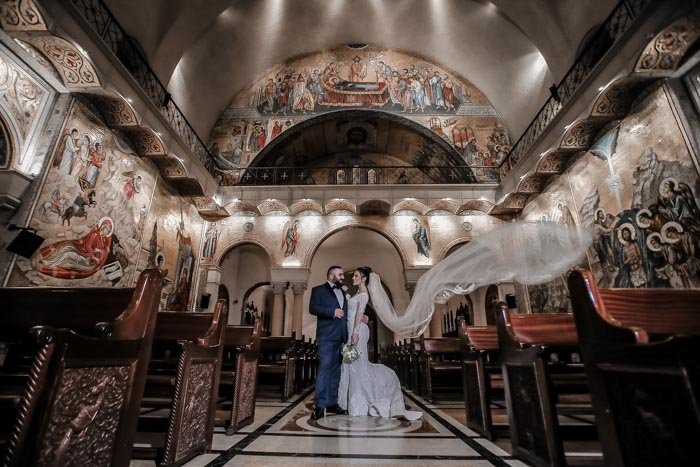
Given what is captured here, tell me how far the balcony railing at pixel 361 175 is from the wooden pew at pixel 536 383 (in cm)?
882

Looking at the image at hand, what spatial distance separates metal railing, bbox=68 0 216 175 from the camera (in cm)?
666

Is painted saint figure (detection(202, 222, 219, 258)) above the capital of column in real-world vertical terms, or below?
above

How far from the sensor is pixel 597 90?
257 inches

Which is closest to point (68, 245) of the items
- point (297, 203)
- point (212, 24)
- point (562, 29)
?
point (297, 203)

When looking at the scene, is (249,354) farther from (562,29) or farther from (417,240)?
(562,29)

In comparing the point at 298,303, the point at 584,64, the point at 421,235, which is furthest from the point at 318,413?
the point at 584,64

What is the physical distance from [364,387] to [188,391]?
2.37m

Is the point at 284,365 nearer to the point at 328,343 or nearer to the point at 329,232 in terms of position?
the point at 328,343

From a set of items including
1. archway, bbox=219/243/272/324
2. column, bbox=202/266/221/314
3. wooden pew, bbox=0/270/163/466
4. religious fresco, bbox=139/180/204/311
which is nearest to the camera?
wooden pew, bbox=0/270/163/466

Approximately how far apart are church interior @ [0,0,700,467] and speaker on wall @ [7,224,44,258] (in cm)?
4

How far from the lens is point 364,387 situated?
416cm

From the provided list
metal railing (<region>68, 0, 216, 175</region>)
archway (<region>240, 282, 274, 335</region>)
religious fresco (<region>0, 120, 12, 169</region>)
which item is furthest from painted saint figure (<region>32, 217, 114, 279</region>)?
archway (<region>240, 282, 274, 335</region>)

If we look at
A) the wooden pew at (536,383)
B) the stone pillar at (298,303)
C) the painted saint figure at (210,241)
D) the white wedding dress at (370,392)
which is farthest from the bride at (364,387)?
the painted saint figure at (210,241)

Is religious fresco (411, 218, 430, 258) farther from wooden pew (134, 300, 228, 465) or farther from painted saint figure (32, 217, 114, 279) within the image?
wooden pew (134, 300, 228, 465)
